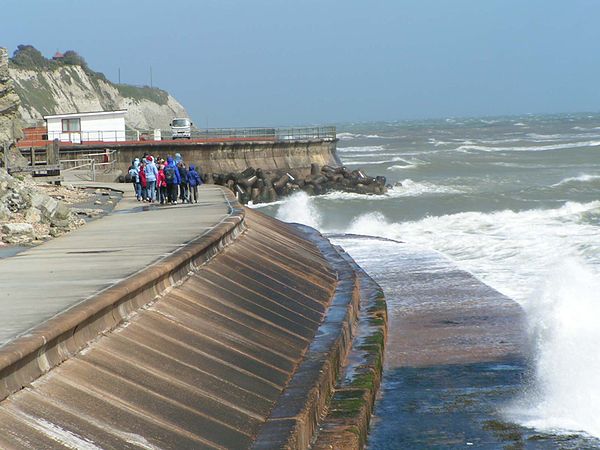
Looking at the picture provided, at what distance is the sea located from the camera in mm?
11320

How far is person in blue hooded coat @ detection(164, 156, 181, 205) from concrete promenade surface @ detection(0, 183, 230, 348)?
112 inches

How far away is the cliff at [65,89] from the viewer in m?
108

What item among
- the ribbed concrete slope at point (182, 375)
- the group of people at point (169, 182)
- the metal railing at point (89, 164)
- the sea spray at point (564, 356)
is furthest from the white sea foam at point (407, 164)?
the ribbed concrete slope at point (182, 375)

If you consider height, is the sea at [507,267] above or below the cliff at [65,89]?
below

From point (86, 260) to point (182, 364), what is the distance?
452 cm

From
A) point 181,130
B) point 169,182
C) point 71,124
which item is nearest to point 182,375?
point 169,182

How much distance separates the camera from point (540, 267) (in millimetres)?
23062

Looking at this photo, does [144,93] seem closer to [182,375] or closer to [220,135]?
[220,135]

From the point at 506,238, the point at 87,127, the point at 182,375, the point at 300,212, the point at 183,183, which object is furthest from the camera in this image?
the point at 87,127

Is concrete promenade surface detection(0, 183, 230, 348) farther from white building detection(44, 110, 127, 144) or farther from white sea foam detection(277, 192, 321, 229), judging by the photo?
white building detection(44, 110, 127, 144)

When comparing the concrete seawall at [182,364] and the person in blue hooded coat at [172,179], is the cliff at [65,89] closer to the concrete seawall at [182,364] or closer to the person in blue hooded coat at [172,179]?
the person in blue hooded coat at [172,179]

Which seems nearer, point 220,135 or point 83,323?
point 83,323

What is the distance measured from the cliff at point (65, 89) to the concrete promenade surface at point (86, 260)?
7632 cm

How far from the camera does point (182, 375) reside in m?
9.37
